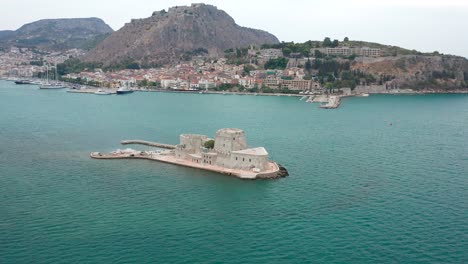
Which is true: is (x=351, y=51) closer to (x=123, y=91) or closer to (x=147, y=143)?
(x=123, y=91)

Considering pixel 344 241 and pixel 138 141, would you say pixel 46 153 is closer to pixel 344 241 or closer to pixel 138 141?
pixel 138 141

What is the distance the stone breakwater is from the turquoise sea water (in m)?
0.65

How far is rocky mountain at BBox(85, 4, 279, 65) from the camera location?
13338 cm

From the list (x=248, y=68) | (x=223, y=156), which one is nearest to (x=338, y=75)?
(x=248, y=68)

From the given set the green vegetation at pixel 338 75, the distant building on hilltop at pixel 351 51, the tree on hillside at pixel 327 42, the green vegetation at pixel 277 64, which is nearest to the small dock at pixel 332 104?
the green vegetation at pixel 338 75

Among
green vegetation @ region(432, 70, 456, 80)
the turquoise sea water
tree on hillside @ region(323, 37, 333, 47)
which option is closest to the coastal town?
tree on hillside @ region(323, 37, 333, 47)

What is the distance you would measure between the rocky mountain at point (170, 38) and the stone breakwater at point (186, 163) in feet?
321

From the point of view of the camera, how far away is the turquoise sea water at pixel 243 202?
17797 millimetres

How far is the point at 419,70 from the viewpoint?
95875 mm

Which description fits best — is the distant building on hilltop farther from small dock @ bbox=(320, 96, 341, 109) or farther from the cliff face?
small dock @ bbox=(320, 96, 341, 109)

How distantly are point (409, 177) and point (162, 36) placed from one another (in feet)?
385

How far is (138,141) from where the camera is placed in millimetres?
36812

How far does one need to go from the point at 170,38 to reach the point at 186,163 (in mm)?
112891

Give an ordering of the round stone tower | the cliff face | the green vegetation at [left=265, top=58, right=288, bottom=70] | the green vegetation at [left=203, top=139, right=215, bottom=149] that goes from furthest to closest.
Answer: the green vegetation at [left=265, top=58, right=288, bottom=70] < the cliff face < the green vegetation at [left=203, top=139, right=215, bottom=149] < the round stone tower
